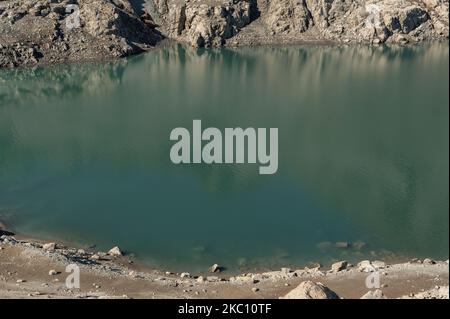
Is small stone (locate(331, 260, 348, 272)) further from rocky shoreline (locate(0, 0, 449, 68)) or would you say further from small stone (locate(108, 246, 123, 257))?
rocky shoreline (locate(0, 0, 449, 68))

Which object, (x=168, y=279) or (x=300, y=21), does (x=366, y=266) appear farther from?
(x=300, y=21)

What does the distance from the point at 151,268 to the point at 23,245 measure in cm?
872

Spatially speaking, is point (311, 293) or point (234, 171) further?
point (234, 171)

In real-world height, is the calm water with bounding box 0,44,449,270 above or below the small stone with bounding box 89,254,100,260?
above

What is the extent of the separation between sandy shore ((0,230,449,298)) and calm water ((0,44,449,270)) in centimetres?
348

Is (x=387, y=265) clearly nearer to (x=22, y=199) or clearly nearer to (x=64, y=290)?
(x=64, y=290)

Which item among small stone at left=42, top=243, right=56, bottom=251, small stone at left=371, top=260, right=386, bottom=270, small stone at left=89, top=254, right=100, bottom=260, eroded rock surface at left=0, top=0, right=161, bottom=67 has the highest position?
eroded rock surface at left=0, top=0, right=161, bottom=67

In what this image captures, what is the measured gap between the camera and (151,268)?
118ft

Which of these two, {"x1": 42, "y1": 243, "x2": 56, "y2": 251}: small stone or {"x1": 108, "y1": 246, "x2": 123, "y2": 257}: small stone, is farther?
{"x1": 108, "y1": 246, "x2": 123, "y2": 257}: small stone

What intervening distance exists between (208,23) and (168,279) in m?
89.0

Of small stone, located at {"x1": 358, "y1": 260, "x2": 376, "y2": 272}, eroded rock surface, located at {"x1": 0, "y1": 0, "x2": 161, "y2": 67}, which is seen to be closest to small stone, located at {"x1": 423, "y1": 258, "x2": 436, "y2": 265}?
small stone, located at {"x1": 358, "y1": 260, "x2": 376, "y2": 272}

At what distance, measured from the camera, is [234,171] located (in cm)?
5131

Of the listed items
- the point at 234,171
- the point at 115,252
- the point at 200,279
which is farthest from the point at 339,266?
the point at 234,171

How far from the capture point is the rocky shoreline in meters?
101
